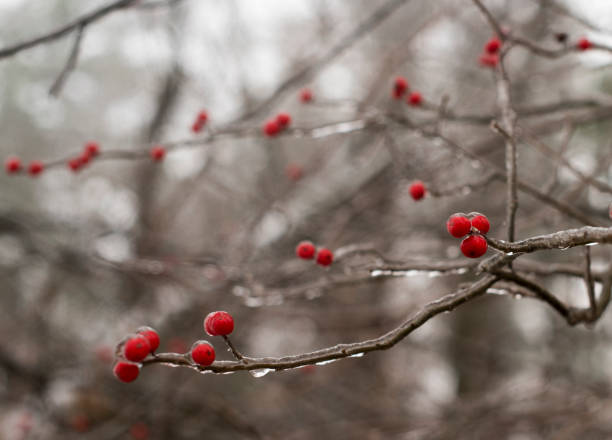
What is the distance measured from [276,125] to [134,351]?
4.72 feet

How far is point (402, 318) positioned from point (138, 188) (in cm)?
310

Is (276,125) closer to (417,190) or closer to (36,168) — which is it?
(417,190)

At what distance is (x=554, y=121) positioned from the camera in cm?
314

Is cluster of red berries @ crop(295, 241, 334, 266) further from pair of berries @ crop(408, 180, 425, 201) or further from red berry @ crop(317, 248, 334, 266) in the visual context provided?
pair of berries @ crop(408, 180, 425, 201)

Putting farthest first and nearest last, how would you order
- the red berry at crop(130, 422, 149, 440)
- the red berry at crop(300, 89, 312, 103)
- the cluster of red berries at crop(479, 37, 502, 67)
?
the red berry at crop(130, 422, 149, 440)
the red berry at crop(300, 89, 312, 103)
the cluster of red berries at crop(479, 37, 502, 67)

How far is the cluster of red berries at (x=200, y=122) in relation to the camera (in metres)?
2.50

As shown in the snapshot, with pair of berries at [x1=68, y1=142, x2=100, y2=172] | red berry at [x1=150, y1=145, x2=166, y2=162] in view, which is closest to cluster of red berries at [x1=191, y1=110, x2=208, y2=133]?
red berry at [x1=150, y1=145, x2=166, y2=162]

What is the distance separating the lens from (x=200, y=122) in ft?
8.31

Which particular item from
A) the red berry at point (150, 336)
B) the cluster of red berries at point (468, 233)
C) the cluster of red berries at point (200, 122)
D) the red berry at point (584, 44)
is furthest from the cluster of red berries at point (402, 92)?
the red berry at point (150, 336)

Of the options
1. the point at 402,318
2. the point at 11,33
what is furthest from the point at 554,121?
the point at 11,33

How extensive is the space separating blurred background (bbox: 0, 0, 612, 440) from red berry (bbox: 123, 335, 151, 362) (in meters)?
0.72

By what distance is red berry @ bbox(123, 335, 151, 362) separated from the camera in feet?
3.27

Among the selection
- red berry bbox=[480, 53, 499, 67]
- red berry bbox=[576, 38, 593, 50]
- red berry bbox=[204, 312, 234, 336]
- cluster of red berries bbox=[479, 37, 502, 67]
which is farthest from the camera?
red berry bbox=[480, 53, 499, 67]

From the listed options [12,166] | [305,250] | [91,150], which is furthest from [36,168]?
[305,250]
